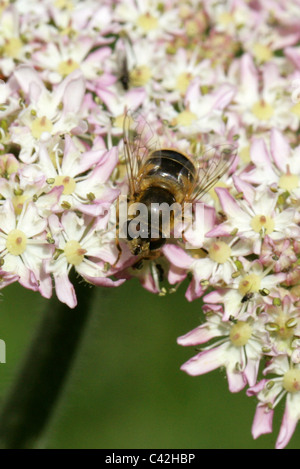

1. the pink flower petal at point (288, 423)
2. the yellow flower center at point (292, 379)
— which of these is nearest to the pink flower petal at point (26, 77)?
the yellow flower center at point (292, 379)

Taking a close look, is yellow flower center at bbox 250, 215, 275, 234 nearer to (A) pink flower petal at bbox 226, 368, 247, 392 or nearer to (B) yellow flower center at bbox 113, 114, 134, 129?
(A) pink flower petal at bbox 226, 368, 247, 392

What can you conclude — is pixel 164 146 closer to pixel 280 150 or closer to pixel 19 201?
pixel 280 150

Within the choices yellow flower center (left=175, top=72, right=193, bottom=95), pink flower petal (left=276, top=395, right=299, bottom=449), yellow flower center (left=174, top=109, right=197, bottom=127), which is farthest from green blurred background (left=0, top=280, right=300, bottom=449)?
pink flower petal (left=276, top=395, right=299, bottom=449)

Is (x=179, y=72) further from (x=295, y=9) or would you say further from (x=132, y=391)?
(x=132, y=391)

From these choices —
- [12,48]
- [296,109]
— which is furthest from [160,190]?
[12,48]

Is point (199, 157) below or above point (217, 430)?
above
